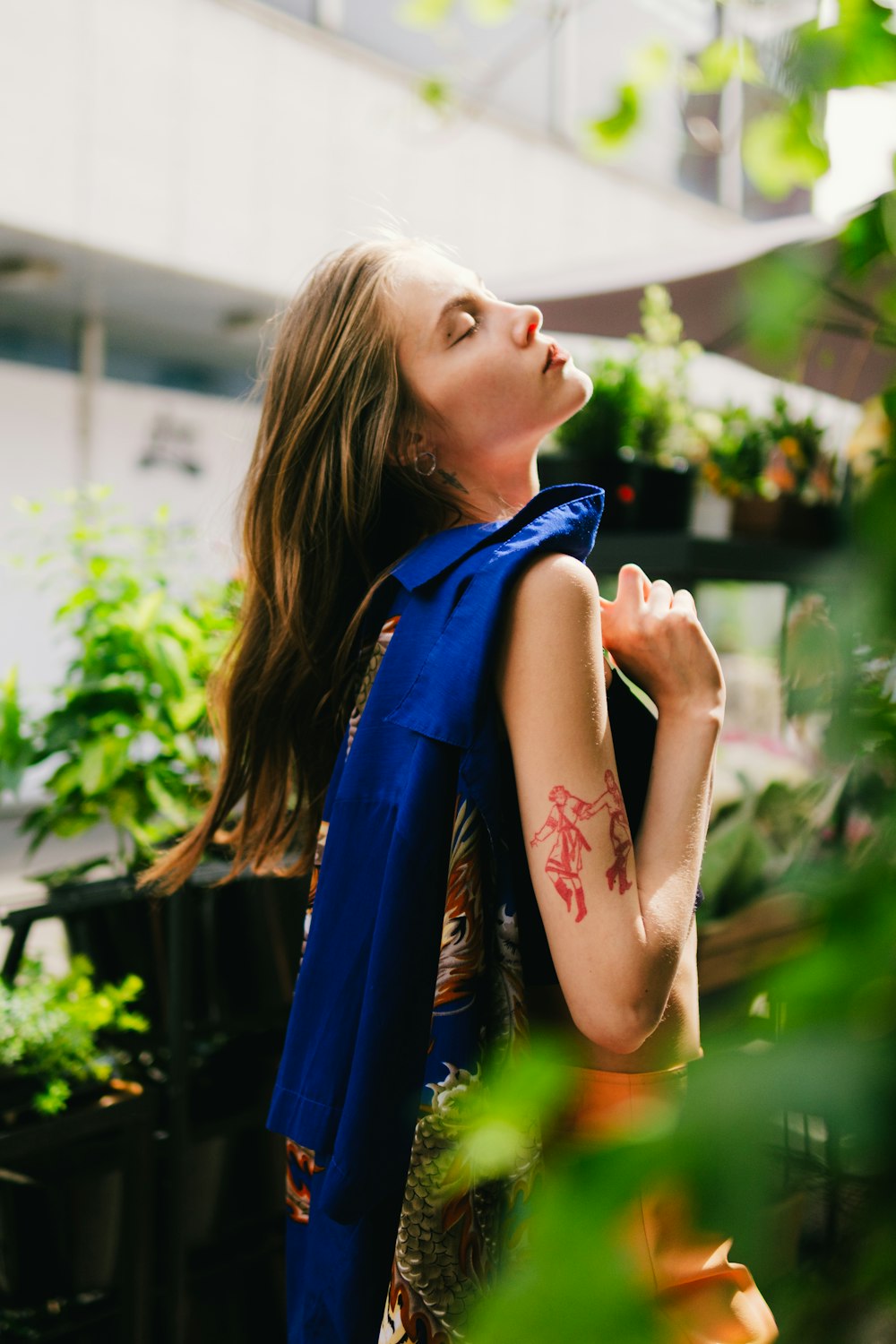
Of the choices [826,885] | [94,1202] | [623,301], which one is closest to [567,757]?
[826,885]

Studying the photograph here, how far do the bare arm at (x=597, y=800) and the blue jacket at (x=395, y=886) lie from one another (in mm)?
36

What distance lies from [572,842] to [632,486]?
88.8 inches

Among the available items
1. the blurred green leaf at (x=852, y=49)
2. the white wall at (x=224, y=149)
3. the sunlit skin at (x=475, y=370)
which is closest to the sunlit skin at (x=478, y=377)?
the sunlit skin at (x=475, y=370)

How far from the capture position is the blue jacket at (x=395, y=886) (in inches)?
38.5

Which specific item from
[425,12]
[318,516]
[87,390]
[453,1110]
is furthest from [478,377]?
[87,390]

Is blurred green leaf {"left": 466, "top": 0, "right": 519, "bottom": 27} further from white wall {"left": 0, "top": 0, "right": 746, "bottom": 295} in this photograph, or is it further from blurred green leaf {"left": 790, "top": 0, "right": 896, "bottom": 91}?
white wall {"left": 0, "top": 0, "right": 746, "bottom": 295}

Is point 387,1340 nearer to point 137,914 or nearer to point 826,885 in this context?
point 826,885

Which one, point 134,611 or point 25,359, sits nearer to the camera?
point 134,611

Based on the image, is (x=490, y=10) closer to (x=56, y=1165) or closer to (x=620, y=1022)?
(x=620, y=1022)

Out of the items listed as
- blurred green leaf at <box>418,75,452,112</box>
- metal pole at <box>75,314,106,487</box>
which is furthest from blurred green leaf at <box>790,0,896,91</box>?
metal pole at <box>75,314,106,487</box>

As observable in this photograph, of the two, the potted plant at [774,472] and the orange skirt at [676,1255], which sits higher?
the potted plant at [774,472]

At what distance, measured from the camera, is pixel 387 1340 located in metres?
1.01

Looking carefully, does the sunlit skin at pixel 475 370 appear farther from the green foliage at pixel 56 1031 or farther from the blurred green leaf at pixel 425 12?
the green foliage at pixel 56 1031

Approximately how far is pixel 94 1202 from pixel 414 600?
49.3 inches
